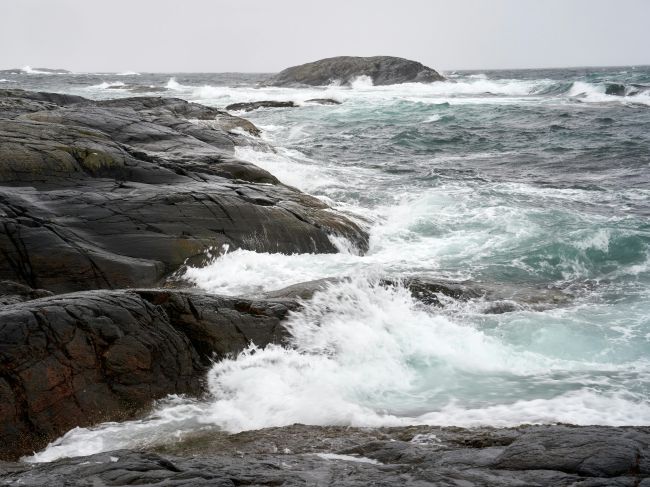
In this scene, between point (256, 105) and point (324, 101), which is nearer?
point (256, 105)

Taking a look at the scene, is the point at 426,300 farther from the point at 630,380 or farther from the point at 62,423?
the point at 62,423

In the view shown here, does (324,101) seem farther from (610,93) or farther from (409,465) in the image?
(409,465)

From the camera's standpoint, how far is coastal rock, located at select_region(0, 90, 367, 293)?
7.95 m

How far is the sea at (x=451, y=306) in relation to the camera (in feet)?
18.8

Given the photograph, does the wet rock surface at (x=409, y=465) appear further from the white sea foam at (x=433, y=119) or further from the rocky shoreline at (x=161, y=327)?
the white sea foam at (x=433, y=119)

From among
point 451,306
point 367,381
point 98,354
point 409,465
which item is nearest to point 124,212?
point 98,354

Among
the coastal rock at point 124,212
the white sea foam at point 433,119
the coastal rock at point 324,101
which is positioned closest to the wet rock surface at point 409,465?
the coastal rock at point 124,212

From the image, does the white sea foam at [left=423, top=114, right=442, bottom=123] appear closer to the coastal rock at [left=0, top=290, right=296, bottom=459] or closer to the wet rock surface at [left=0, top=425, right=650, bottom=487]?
the coastal rock at [left=0, top=290, right=296, bottom=459]

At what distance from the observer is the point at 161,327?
6.13m

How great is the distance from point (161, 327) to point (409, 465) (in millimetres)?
3144

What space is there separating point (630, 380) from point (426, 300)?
9.38 ft

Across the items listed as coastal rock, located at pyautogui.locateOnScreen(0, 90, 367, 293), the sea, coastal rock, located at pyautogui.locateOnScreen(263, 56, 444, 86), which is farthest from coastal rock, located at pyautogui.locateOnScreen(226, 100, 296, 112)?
coastal rock, located at pyautogui.locateOnScreen(0, 90, 367, 293)

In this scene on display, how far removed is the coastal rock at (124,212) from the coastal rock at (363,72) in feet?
150

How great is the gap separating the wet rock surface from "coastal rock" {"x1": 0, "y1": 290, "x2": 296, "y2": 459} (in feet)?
2.86
